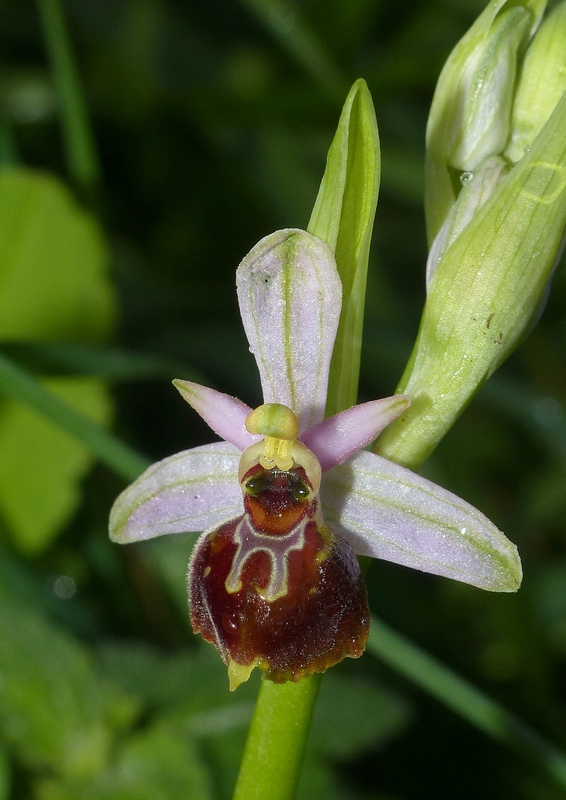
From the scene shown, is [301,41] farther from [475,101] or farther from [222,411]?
[222,411]

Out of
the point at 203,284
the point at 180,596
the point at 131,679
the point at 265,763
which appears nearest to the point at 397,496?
the point at 265,763

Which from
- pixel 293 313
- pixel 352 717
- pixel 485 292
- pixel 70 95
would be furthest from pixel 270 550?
pixel 70 95

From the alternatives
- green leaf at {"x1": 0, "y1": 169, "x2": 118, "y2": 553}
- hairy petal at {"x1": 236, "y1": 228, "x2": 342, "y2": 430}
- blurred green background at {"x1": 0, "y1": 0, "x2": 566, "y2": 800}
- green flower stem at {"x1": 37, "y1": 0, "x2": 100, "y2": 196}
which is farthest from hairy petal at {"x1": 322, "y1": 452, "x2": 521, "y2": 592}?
green flower stem at {"x1": 37, "y1": 0, "x2": 100, "y2": 196}

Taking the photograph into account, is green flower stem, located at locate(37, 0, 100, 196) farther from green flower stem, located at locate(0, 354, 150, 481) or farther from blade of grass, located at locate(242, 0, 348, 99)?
green flower stem, located at locate(0, 354, 150, 481)

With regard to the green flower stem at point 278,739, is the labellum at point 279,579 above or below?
above

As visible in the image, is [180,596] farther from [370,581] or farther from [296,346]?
[296,346]

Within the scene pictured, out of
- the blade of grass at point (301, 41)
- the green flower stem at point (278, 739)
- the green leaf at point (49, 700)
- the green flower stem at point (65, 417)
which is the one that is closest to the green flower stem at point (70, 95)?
the blade of grass at point (301, 41)

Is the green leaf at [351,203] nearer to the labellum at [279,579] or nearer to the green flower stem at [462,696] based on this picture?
the labellum at [279,579]
